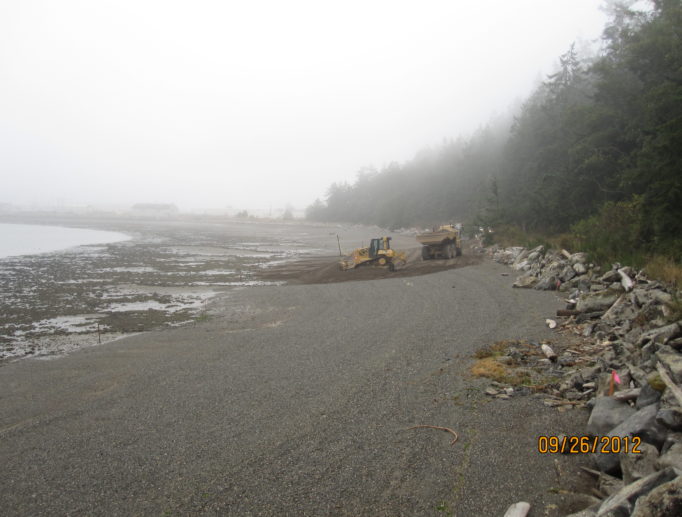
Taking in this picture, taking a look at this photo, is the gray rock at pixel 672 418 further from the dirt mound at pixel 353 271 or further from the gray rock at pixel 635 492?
the dirt mound at pixel 353 271

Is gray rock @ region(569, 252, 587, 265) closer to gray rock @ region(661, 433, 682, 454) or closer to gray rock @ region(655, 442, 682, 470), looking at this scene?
gray rock @ region(661, 433, 682, 454)

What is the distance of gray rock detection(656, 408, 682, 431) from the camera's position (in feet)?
12.8

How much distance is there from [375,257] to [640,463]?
20.7 metres

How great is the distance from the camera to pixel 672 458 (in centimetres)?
347

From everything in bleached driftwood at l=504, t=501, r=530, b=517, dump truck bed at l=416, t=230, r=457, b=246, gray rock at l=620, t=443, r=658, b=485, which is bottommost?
bleached driftwood at l=504, t=501, r=530, b=517

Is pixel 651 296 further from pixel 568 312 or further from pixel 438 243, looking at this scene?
pixel 438 243

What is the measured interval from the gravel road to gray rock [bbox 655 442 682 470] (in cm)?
101

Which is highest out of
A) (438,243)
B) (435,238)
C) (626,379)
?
(435,238)

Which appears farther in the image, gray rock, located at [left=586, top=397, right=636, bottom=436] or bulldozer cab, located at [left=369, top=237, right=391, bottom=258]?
bulldozer cab, located at [left=369, top=237, right=391, bottom=258]

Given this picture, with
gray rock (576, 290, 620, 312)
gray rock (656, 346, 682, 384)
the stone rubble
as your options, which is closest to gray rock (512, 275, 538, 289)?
the stone rubble

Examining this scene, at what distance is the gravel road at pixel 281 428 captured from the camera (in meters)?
4.46

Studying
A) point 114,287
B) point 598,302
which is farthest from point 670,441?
point 114,287

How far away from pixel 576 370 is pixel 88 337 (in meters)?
12.9
